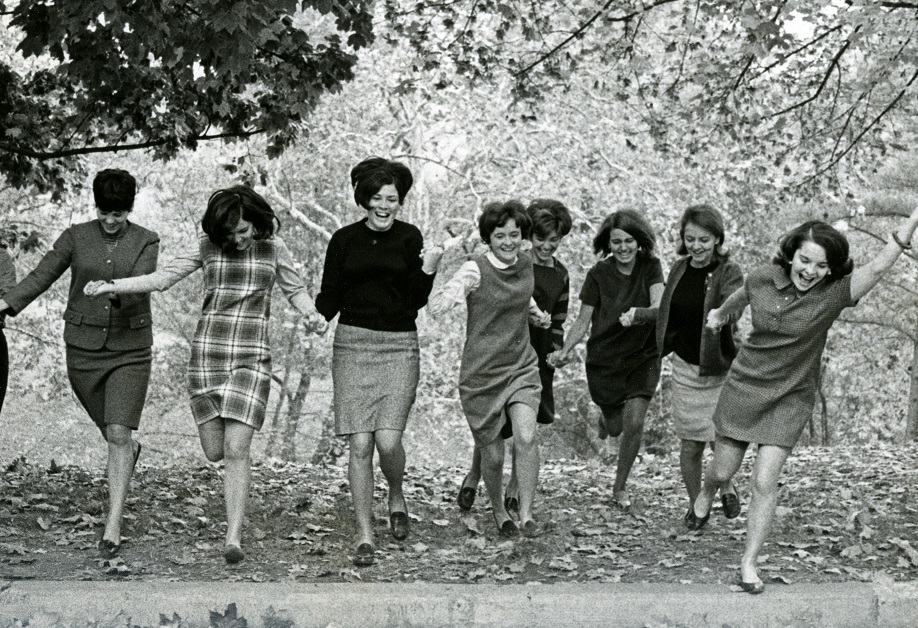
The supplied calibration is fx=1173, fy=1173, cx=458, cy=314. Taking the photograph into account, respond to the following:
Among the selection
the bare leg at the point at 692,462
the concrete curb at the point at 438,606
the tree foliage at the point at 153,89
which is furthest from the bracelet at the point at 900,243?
the tree foliage at the point at 153,89

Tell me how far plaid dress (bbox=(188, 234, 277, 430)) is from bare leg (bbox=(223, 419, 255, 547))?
8 cm

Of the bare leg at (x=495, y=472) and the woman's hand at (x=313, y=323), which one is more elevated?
the woman's hand at (x=313, y=323)

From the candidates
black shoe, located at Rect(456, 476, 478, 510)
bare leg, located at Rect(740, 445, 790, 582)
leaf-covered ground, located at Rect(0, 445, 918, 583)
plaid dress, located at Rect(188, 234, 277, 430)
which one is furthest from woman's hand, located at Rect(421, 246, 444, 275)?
black shoe, located at Rect(456, 476, 478, 510)

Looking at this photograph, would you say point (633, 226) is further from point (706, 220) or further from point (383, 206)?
point (383, 206)

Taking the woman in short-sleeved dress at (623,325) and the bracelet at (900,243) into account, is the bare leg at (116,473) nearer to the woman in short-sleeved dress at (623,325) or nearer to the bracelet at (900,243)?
the woman in short-sleeved dress at (623,325)

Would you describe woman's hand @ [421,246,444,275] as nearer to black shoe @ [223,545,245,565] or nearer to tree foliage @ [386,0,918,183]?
black shoe @ [223,545,245,565]

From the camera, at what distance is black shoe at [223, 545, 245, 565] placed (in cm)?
613

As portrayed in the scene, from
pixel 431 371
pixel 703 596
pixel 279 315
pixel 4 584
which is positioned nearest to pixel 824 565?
pixel 703 596

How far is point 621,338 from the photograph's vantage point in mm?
8094

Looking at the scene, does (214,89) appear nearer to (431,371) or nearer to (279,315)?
(431,371)

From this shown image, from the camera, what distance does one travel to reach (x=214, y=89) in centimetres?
988

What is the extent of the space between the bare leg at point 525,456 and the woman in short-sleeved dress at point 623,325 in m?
1.24

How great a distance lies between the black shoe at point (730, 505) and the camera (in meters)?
7.26

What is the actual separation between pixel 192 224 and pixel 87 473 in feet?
41.7
